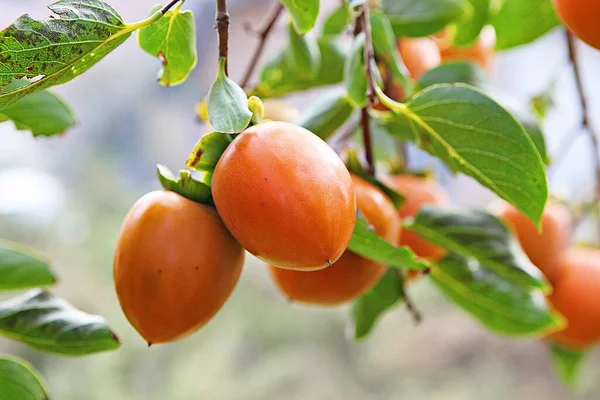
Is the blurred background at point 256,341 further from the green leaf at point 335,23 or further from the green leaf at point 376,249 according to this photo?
the green leaf at point 376,249

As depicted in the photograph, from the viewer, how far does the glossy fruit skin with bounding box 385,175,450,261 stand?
0.54 meters

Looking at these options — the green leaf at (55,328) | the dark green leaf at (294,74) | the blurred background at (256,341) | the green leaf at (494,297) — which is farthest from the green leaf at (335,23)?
the blurred background at (256,341)

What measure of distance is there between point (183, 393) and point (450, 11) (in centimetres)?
147

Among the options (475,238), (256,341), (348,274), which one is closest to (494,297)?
(475,238)

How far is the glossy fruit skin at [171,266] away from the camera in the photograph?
339 millimetres

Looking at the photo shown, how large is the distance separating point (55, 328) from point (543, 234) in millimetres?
477

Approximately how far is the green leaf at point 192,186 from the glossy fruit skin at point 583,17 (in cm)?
21

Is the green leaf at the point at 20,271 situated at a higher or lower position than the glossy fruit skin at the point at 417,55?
higher

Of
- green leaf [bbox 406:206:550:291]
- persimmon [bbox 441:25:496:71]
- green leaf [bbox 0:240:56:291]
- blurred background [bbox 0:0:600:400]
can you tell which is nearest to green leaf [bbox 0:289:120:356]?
green leaf [bbox 0:240:56:291]

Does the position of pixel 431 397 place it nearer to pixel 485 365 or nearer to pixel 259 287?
pixel 485 365

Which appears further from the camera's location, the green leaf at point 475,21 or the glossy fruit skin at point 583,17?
the green leaf at point 475,21

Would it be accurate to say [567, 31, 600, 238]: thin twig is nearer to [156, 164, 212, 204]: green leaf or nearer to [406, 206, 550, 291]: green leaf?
[406, 206, 550, 291]: green leaf

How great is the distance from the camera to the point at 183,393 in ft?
5.94

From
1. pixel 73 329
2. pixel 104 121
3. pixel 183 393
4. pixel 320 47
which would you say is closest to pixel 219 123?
pixel 73 329
